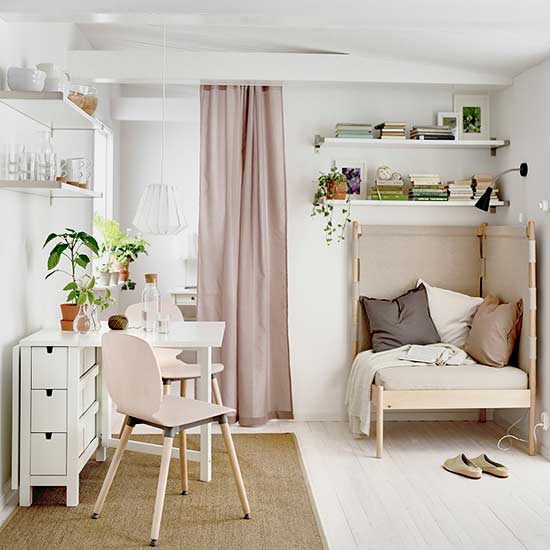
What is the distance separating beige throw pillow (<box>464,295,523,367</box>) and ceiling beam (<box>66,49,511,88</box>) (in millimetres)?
1472

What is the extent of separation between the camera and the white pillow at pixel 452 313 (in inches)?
211

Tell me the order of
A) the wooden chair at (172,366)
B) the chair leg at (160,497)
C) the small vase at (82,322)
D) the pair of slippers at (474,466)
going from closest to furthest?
the chair leg at (160,497), the small vase at (82,322), the pair of slippers at (474,466), the wooden chair at (172,366)

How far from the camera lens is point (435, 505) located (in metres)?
3.84

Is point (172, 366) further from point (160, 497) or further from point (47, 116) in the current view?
point (47, 116)

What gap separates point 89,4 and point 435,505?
280 cm

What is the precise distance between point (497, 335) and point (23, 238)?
2.84m

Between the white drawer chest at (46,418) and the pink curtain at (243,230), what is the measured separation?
1798mm

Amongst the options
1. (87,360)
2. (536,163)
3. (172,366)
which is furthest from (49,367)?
(536,163)

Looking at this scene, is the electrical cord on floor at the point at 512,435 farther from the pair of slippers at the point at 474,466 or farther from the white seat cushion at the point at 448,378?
the pair of slippers at the point at 474,466

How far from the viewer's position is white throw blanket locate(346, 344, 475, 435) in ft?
16.0

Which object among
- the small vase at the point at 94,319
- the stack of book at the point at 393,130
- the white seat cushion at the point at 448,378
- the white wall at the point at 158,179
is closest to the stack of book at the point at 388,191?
the stack of book at the point at 393,130

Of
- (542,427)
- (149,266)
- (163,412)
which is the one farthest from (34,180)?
(149,266)

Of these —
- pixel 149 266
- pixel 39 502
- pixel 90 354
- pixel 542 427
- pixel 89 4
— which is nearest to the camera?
pixel 89 4

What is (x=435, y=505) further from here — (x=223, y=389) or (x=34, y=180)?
(x=34, y=180)
